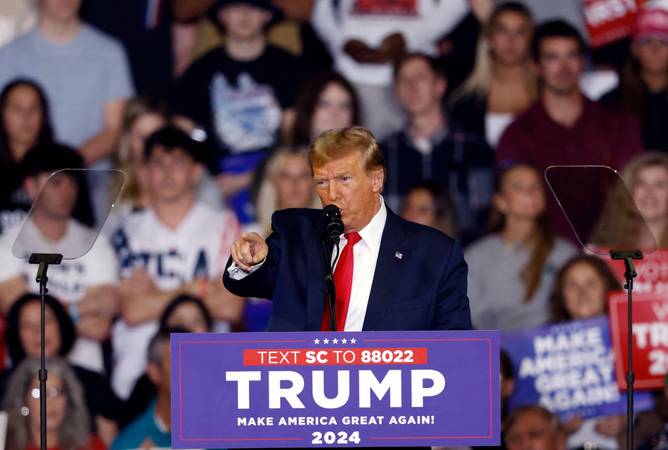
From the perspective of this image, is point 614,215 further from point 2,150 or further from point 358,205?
point 2,150

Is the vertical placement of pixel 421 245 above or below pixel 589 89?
below

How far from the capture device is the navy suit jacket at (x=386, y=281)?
3328 mm

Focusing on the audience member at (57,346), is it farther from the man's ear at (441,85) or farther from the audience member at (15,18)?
the man's ear at (441,85)

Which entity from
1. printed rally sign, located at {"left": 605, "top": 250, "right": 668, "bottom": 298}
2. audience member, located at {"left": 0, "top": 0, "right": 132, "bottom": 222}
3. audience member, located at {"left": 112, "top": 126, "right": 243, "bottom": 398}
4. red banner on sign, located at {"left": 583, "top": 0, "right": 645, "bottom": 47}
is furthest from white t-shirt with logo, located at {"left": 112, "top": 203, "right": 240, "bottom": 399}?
red banner on sign, located at {"left": 583, "top": 0, "right": 645, "bottom": 47}

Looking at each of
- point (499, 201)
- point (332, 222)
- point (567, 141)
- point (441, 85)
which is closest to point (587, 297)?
point (499, 201)

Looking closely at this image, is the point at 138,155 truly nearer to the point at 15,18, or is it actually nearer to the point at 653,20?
the point at 15,18

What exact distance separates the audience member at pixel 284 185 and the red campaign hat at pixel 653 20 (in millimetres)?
1878

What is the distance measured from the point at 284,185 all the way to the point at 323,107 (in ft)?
1.46

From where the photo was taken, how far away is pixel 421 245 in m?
3.42

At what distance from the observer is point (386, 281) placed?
3.35m

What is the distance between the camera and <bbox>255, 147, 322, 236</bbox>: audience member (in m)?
6.46

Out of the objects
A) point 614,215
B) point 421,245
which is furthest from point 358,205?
point 614,215

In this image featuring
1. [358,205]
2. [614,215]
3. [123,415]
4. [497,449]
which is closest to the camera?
[358,205]

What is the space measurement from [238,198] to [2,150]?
122 cm
